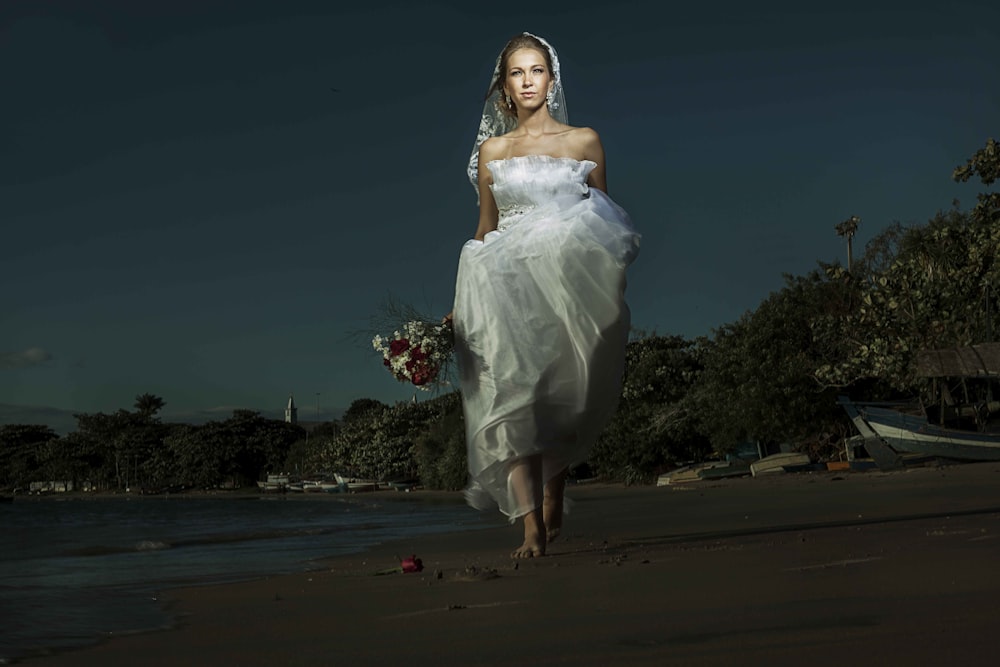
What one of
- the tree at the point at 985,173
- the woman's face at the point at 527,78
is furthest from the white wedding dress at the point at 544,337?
the tree at the point at 985,173

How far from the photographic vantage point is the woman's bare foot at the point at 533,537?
5.12m

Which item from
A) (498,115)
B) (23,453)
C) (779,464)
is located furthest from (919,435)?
(23,453)

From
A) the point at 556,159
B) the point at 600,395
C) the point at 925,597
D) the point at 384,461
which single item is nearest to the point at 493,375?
the point at 600,395

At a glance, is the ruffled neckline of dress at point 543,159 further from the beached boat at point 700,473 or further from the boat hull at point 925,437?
the beached boat at point 700,473

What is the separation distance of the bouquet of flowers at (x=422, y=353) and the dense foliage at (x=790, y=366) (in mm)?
4245

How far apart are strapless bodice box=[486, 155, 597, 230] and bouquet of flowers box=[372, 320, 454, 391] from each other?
733mm

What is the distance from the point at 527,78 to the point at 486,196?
0.74 meters

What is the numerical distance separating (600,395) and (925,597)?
2964 millimetres

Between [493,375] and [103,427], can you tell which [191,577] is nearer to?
[493,375]

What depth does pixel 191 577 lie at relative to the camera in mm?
6160

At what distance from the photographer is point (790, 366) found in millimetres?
26859

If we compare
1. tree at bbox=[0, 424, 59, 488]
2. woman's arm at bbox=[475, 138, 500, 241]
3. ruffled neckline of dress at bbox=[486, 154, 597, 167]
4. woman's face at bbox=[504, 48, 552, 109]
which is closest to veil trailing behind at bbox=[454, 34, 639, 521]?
ruffled neckline of dress at bbox=[486, 154, 597, 167]

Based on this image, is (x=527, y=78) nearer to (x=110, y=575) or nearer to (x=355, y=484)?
(x=110, y=575)

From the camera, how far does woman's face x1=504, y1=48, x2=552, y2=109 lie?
600 centimetres
